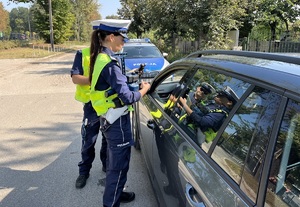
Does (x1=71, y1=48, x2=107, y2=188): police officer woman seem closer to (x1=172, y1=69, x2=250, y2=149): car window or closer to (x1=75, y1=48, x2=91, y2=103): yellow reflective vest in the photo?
(x1=75, y1=48, x2=91, y2=103): yellow reflective vest

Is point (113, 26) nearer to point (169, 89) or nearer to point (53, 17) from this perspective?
point (169, 89)

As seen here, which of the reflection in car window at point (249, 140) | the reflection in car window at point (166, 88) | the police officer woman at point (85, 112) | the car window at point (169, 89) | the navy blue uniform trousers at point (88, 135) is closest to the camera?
the reflection in car window at point (249, 140)

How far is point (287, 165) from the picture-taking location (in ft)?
3.76

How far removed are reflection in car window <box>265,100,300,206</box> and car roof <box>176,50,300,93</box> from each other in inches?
4.5

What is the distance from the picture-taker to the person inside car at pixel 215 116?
5.40ft

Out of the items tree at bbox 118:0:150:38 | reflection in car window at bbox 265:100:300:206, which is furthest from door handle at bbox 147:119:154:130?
tree at bbox 118:0:150:38

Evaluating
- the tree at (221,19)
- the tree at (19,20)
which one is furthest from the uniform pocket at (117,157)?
the tree at (19,20)

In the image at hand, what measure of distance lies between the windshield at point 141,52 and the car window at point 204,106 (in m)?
6.95

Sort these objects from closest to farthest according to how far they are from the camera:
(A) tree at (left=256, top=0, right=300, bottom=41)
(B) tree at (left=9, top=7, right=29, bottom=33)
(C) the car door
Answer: (C) the car door < (A) tree at (left=256, top=0, right=300, bottom=41) < (B) tree at (left=9, top=7, right=29, bottom=33)

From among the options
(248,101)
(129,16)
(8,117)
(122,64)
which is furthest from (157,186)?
(129,16)

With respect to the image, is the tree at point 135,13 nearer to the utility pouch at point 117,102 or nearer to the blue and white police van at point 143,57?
the blue and white police van at point 143,57

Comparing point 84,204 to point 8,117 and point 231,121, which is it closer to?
point 231,121

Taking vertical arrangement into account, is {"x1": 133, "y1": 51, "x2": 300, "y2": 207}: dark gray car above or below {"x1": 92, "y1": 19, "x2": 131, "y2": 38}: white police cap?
below

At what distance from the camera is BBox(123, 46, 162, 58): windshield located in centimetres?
912
